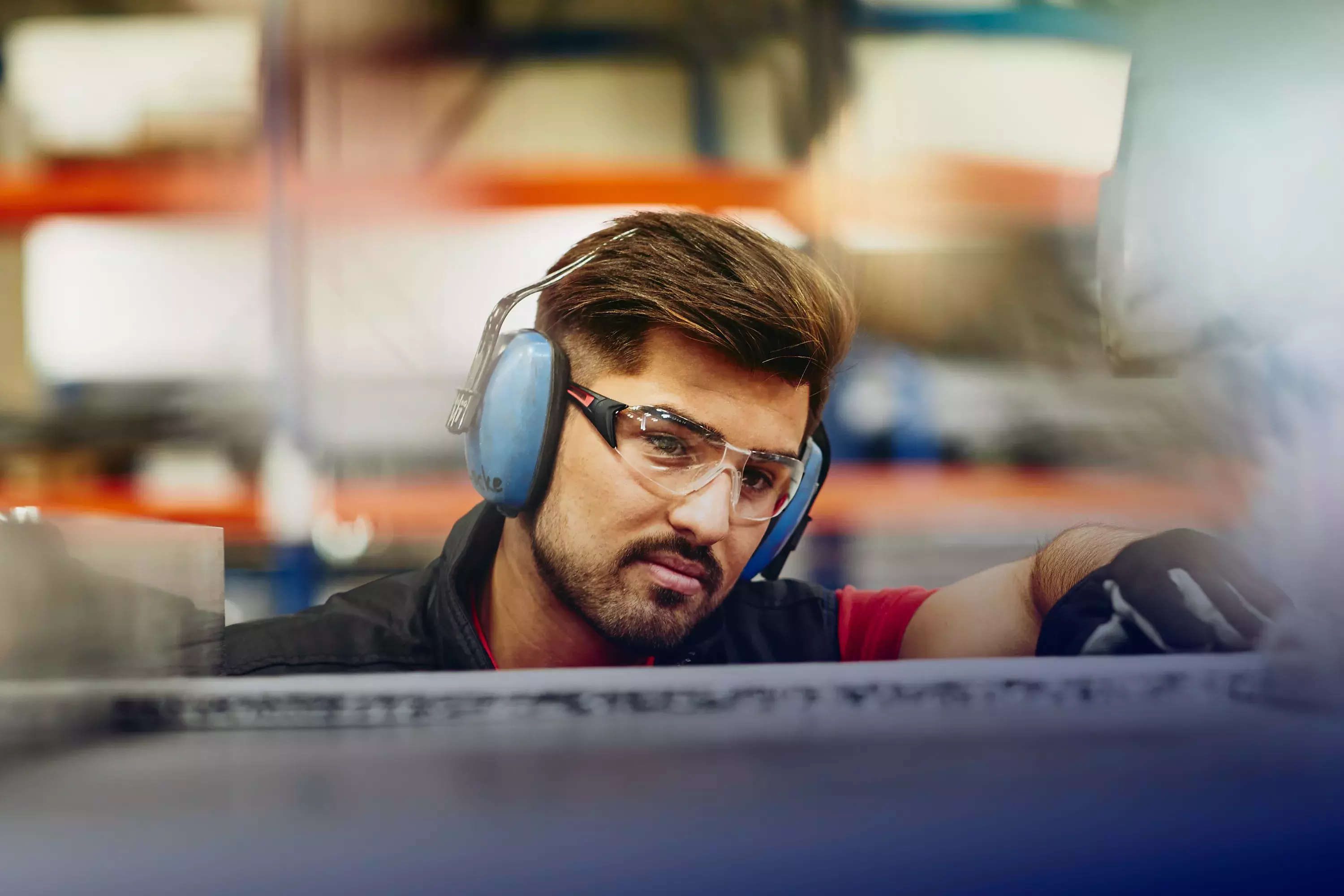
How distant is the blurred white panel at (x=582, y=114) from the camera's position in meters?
1.07

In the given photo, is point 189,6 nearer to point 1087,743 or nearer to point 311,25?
point 311,25

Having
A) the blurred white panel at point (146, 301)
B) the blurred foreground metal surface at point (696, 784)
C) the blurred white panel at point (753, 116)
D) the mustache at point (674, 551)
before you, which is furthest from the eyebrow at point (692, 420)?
the blurred white panel at point (146, 301)

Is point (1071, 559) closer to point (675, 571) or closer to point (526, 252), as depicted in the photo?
point (675, 571)

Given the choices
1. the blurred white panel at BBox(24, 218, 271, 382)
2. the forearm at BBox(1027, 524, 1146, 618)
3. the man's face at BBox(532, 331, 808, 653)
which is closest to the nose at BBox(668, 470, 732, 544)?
the man's face at BBox(532, 331, 808, 653)

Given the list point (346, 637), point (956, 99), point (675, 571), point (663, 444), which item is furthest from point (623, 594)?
point (956, 99)

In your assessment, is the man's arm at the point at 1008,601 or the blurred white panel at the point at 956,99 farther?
the blurred white panel at the point at 956,99

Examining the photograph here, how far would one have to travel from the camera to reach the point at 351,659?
0.90 metres

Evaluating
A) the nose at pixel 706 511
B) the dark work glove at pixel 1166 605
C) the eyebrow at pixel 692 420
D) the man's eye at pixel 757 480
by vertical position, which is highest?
the eyebrow at pixel 692 420

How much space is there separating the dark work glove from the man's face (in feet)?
1.10

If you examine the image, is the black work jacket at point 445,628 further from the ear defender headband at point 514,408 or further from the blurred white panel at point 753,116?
the blurred white panel at point 753,116

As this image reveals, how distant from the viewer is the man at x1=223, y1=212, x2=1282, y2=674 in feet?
2.86

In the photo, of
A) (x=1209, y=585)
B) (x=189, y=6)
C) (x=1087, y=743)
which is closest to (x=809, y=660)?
(x=1087, y=743)

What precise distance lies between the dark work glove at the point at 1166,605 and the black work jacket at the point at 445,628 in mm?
243

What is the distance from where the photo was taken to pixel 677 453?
2.88 ft
